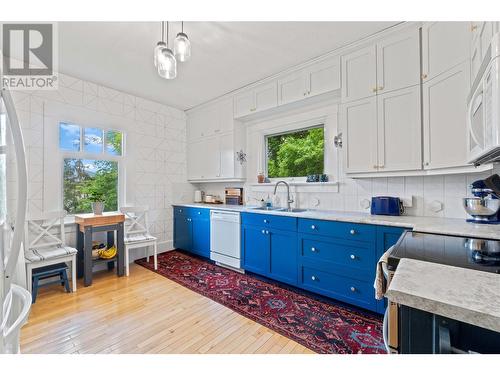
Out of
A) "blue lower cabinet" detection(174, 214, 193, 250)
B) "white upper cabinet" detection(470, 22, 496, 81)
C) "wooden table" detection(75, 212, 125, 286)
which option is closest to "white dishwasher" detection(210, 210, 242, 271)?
"blue lower cabinet" detection(174, 214, 193, 250)

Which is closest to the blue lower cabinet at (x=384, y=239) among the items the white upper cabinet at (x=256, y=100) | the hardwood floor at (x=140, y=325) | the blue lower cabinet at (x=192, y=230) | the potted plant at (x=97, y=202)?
the hardwood floor at (x=140, y=325)

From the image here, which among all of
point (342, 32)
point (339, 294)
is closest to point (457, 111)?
point (342, 32)

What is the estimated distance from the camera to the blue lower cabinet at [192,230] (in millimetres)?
3416

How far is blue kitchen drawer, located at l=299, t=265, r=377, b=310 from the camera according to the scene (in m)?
1.95

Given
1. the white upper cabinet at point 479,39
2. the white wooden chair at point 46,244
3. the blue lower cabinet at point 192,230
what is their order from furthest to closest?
1. the blue lower cabinet at point 192,230
2. the white wooden chair at point 46,244
3. the white upper cabinet at point 479,39

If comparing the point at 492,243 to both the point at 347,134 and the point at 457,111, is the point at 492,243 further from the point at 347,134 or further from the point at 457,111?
the point at 347,134

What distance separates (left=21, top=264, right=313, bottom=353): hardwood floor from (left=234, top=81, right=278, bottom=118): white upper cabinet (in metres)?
2.42

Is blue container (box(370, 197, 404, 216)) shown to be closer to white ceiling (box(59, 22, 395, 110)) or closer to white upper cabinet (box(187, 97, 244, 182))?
white ceiling (box(59, 22, 395, 110))

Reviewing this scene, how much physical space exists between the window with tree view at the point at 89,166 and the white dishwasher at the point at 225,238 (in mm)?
1578

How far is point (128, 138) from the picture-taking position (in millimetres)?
3516

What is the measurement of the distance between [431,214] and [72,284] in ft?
12.4

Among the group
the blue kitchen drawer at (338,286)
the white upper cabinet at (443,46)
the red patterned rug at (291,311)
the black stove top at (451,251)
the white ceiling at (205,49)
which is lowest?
the red patterned rug at (291,311)

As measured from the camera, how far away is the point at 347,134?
2.34m

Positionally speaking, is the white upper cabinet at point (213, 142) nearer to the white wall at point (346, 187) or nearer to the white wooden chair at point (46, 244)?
the white wall at point (346, 187)
